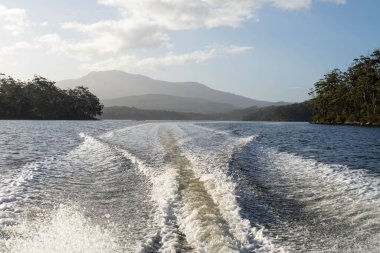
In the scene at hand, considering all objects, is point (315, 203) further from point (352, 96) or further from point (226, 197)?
point (352, 96)

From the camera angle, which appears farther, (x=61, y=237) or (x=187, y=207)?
(x=187, y=207)

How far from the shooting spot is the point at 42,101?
168 m

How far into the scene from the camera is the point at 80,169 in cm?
1923

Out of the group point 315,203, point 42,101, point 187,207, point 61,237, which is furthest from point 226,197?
point 42,101

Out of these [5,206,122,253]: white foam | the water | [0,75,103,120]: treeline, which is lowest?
[5,206,122,253]: white foam

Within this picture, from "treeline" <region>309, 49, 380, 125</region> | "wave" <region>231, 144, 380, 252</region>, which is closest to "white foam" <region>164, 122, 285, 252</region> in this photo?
"wave" <region>231, 144, 380, 252</region>

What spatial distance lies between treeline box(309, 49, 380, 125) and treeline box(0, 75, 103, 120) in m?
104

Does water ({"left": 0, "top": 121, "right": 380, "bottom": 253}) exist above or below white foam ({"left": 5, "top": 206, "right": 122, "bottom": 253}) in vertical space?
above

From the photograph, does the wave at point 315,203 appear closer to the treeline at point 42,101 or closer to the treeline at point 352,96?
the treeline at point 352,96

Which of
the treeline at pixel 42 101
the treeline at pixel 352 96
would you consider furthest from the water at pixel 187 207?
the treeline at pixel 42 101

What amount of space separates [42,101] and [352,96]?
120327mm

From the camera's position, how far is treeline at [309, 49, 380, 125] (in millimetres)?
107625

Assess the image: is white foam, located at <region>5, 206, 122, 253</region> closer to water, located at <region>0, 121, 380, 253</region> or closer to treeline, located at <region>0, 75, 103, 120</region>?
water, located at <region>0, 121, 380, 253</region>

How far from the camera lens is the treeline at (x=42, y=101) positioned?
15488 cm
